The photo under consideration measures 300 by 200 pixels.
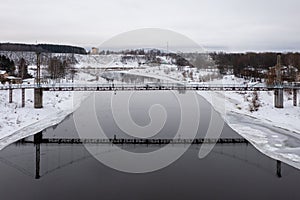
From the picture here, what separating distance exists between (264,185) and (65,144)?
813 cm

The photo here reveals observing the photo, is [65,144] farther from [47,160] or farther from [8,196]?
[8,196]

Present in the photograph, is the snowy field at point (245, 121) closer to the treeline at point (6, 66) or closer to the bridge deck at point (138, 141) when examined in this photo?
the bridge deck at point (138, 141)

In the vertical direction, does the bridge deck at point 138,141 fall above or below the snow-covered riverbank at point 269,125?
below

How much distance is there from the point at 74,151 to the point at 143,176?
3873 millimetres

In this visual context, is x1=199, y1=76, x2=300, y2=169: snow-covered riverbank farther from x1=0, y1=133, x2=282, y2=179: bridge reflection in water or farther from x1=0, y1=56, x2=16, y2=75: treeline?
x1=0, y1=56, x2=16, y2=75: treeline

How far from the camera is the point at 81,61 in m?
101

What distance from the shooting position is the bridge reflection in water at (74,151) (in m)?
10.8

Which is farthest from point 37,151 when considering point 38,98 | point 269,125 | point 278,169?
point 269,125

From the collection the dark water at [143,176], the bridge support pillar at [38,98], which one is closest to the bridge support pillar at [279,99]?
the dark water at [143,176]

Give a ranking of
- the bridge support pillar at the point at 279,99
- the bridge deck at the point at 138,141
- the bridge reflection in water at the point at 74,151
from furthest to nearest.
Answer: the bridge support pillar at the point at 279,99
the bridge deck at the point at 138,141
the bridge reflection in water at the point at 74,151

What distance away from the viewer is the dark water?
8.69 meters

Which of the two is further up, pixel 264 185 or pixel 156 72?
pixel 156 72

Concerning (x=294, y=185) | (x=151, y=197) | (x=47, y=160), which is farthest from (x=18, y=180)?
(x=294, y=185)

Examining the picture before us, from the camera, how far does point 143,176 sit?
33.1ft
